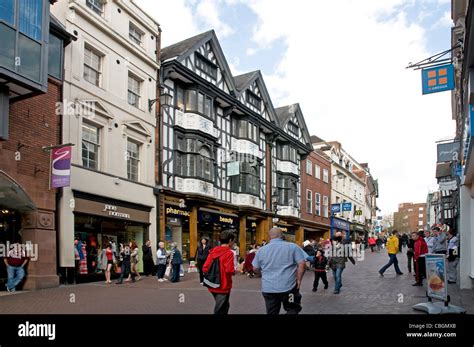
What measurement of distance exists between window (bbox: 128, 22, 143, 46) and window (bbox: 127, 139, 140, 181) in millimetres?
4542

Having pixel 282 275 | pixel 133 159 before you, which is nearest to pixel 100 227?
pixel 133 159

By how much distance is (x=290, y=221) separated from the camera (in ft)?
114

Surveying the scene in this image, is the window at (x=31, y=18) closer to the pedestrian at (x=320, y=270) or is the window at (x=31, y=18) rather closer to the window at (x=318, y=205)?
the pedestrian at (x=320, y=270)

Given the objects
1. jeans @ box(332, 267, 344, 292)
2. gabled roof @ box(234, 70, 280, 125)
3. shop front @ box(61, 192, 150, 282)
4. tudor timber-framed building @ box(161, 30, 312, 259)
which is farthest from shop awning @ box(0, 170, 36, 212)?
gabled roof @ box(234, 70, 280, 125)

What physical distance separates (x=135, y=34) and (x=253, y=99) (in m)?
10.4

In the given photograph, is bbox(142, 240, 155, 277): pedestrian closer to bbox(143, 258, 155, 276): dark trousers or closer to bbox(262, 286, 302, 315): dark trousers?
bbox(143, 258, 155, 276): dark trousers

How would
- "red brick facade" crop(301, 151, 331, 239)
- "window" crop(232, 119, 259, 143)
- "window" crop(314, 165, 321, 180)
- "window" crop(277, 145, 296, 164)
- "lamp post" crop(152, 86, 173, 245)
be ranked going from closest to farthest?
1. "lamp post" crop(152, 86, 173, 245)
2. "window" crop(232, 119, 259, 143)
3. "window" crop(277, 145, 296, 164)
4. "red brick facade" crop(301, 151, 331, 239)
5. "window" crop(314, 165, 321, 180)

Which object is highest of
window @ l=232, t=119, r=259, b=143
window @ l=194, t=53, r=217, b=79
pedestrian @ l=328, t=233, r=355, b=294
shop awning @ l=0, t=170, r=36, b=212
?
window @ l=194, t=53, r=217, b=79

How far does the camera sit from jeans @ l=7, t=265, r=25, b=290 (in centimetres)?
1298

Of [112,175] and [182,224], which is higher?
[112,175]

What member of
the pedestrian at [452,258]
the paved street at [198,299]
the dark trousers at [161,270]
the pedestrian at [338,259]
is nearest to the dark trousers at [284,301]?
the paved street at [198,299]

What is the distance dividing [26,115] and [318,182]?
100 ft

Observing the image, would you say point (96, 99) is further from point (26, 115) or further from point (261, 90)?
point (261, 90)

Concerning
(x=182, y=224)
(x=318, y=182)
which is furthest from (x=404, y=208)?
(x=182, y=224)
